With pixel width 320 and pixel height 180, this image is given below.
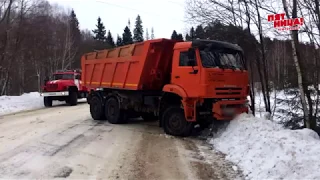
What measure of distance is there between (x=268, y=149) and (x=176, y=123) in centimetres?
414

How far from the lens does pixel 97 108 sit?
15492 mm

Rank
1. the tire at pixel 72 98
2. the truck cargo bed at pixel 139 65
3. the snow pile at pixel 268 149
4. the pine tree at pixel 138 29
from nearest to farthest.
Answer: the snow pile at pixel 268 149, the truck cargo bed at pixel 139 65, the tire at pixel 72 98, the pine tree at pixel 138 29

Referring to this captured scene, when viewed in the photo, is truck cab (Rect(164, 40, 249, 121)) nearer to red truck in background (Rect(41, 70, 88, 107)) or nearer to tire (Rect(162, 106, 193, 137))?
tire (Rect(162, 106, 193, 137))

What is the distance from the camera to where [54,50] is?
54.7 m

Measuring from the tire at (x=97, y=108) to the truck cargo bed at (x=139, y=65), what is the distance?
898 mm

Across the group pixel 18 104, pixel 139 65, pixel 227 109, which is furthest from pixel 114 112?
pixel 18 104

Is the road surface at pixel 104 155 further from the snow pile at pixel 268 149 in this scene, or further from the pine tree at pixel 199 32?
the pine tree at pixel 199 32

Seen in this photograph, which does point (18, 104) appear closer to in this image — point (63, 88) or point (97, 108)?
point (63, 88)

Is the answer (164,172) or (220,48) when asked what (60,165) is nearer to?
(164,172)

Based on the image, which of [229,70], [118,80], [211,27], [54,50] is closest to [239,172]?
→ [229,70]

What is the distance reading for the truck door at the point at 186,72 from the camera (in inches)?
419

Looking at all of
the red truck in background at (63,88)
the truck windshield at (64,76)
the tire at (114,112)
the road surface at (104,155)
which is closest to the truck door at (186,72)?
the road surface at (104,155)

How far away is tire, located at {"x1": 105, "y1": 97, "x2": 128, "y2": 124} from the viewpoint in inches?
559

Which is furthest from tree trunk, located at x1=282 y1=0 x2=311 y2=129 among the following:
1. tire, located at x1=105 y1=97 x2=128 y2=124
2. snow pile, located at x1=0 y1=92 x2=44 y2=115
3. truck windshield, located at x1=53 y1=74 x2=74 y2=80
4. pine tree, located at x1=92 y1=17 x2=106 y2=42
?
pine tree, located at x1=92 y1=17 x2=106 y2=42
